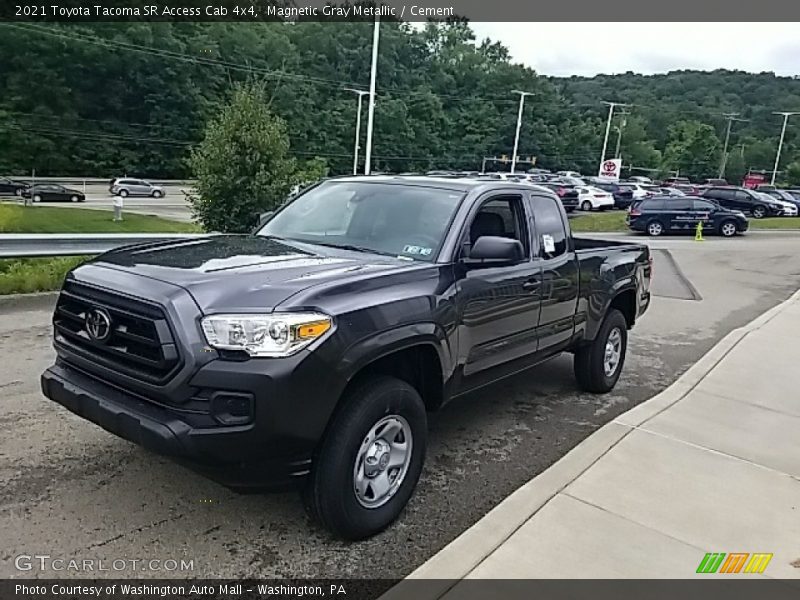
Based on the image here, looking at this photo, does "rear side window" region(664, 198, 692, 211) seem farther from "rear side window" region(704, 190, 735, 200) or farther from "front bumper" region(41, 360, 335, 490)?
"front bumper" region(41, 360, 335, 490)

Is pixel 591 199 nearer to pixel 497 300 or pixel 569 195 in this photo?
pixel 569 195

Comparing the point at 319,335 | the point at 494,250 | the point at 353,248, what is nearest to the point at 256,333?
the point at 319,335

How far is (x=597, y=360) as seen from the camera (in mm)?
6125

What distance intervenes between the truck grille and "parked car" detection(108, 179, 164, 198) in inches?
2141

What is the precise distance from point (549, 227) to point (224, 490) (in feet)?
10.3

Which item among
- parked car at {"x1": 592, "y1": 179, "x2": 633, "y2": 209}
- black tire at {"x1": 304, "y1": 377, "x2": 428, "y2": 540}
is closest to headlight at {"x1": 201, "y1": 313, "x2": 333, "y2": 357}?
black tire at {"x1": 304, "y1": 377, "x2": 428, "y2": 540}

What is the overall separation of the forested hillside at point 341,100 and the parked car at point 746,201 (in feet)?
88.9

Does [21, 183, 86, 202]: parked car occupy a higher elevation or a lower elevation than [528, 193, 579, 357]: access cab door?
lower

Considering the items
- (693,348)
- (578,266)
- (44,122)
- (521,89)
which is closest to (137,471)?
(578,266)

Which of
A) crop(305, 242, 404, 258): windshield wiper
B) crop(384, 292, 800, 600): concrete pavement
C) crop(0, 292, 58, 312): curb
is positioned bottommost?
crop(0, 292, 58, 312): curb

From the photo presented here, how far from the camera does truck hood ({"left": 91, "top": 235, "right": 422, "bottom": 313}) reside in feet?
10.3

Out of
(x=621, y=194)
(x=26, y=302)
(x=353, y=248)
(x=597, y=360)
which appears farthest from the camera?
(x=621, y=194)

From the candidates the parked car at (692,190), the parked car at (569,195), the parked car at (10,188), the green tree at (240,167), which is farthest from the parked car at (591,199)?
the parked car at (10,188)

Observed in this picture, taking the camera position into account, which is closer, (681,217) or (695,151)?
(681,217)
